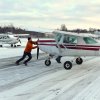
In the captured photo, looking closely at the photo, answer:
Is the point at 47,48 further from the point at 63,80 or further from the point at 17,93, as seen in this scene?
the point at 17,93

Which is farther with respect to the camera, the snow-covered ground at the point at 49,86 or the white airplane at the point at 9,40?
the white airplane at the point at 9,40

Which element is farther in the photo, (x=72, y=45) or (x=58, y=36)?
(x=58, y=36)

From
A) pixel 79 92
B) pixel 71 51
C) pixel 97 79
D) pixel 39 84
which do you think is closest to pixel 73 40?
pixel 71 51

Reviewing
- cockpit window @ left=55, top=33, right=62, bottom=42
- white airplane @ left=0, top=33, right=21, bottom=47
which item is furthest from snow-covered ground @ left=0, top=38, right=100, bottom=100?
white airplane @ left=0, top=33, right=21, bottom=47

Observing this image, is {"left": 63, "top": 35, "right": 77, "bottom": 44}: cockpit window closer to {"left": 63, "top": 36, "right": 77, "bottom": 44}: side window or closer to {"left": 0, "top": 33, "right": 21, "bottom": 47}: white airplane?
{"left": 63, "top": 36, "right": 77, "bottom": 44}: side window

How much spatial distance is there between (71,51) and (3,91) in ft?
24.6

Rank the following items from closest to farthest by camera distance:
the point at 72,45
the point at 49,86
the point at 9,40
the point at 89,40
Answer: the point at 49,86 < the point at 72,45 < the point at 89,40 < the point at 9,40

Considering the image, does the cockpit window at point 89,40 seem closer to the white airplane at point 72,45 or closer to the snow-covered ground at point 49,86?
the white airplane at point 72,45

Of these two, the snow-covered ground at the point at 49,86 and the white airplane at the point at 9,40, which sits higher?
the snow-covered ground at the point at 49,86

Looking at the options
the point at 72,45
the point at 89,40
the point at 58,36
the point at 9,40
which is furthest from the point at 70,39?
the point at 9,40

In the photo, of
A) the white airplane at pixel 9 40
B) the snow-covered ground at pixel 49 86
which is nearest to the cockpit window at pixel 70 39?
the snow-covered ground at pixel 49 86

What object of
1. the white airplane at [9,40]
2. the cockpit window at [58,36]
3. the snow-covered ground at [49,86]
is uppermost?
the cockpit window at [58,36]

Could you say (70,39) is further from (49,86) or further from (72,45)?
(49,86)

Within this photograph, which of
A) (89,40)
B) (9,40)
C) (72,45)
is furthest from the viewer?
(9,40)
